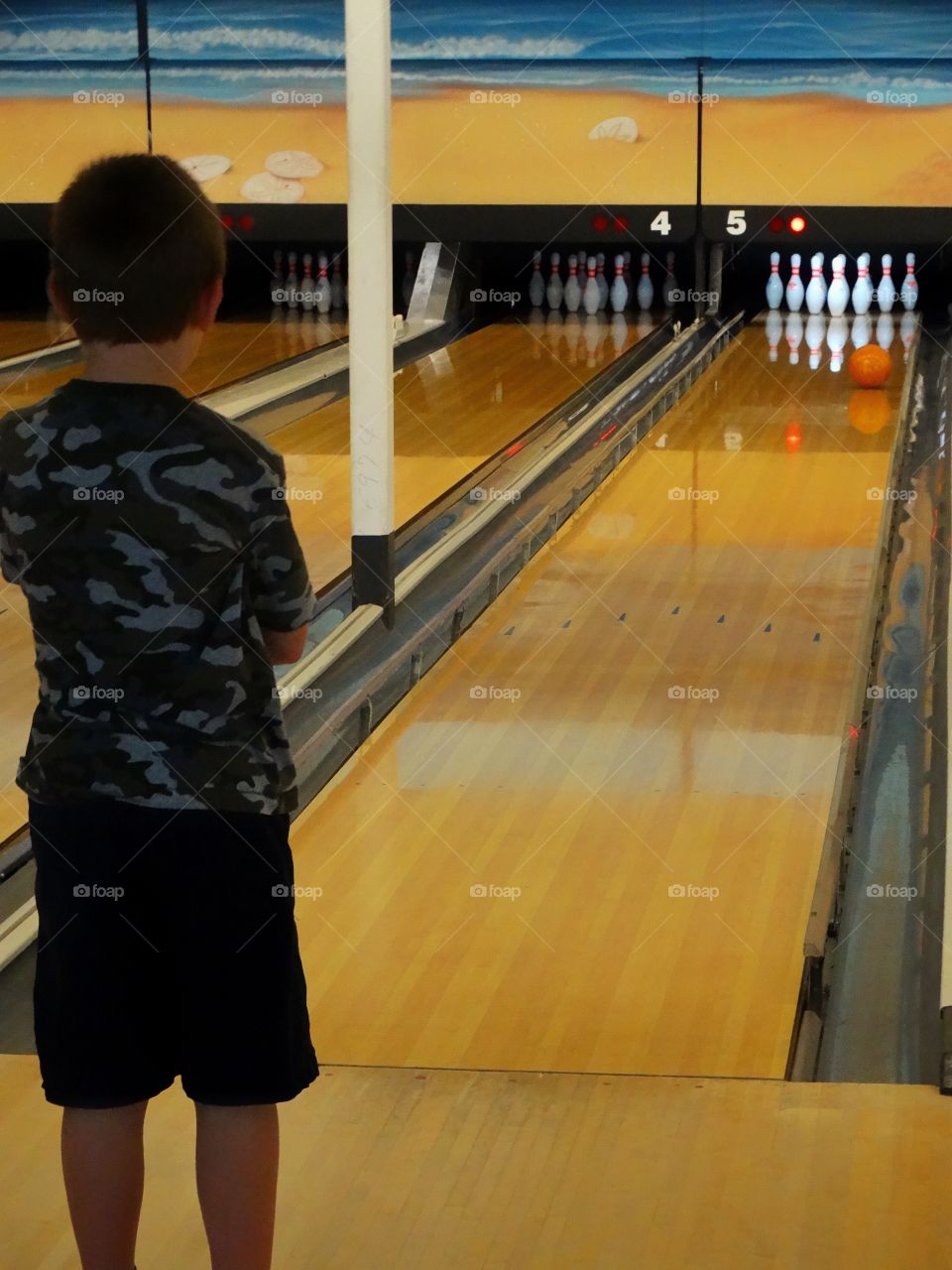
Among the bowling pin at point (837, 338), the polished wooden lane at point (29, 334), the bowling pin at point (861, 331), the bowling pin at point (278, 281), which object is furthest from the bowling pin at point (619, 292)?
the polished wooden lane at point (29, 334)

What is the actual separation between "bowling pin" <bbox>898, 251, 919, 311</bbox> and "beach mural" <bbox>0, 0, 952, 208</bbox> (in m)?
0.46

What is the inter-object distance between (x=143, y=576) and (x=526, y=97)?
700 centimetres

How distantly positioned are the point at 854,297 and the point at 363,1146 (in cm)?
681

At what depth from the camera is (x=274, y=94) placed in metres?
7.77

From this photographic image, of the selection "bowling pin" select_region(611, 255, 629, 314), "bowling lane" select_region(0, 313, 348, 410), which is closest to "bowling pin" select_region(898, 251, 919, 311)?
"bowling pin" select_region(611, 255, 629, 314)

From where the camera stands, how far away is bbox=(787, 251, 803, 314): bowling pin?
8070mm

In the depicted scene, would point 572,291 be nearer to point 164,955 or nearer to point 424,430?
point 424,430

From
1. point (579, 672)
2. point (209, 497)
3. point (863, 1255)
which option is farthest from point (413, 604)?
point (209, 497)

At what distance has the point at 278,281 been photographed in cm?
849

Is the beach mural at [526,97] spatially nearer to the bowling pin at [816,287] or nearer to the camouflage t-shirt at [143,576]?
the bowling pin at [816,287]

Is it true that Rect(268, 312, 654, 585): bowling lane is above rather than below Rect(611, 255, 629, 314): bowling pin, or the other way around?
below

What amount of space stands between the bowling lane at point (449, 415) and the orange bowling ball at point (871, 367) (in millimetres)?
1013

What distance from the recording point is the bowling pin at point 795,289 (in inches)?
318

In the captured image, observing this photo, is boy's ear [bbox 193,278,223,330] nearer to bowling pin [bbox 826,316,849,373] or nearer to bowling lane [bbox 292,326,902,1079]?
bowling lane [bbox 292,326,902,1079]
